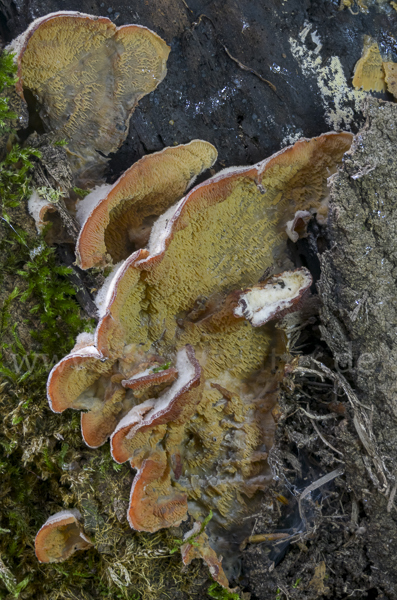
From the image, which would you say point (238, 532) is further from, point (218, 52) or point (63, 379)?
point (218, 52)

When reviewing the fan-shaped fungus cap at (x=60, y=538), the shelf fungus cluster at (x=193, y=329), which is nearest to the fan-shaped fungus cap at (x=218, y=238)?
the shelf fungus cluster at (x=193, y=329)

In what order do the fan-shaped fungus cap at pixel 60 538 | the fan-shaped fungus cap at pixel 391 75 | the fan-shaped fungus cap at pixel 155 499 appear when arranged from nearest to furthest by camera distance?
the fan-shaped fungus cap at pixel 155 499, the fan-shaped fungus cap at pixel 60 538, the fan-shaped fungus cap at pixel 391 75

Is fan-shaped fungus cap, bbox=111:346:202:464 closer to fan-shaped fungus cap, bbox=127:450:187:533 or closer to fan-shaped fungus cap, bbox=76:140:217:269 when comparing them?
fan-shaped fungus cap, bbox=127:450:187:533

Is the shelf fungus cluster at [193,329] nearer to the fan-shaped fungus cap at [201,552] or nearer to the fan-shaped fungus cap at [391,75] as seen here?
the fan-shaped fungus cap at [201,552]

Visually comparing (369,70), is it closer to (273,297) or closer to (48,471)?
(273,297)

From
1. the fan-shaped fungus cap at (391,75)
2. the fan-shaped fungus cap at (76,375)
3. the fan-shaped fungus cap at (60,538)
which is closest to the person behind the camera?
the fan-shaped fungus cap at (76,375)

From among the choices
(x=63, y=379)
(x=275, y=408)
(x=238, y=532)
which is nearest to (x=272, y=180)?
(x=275, y=408)
